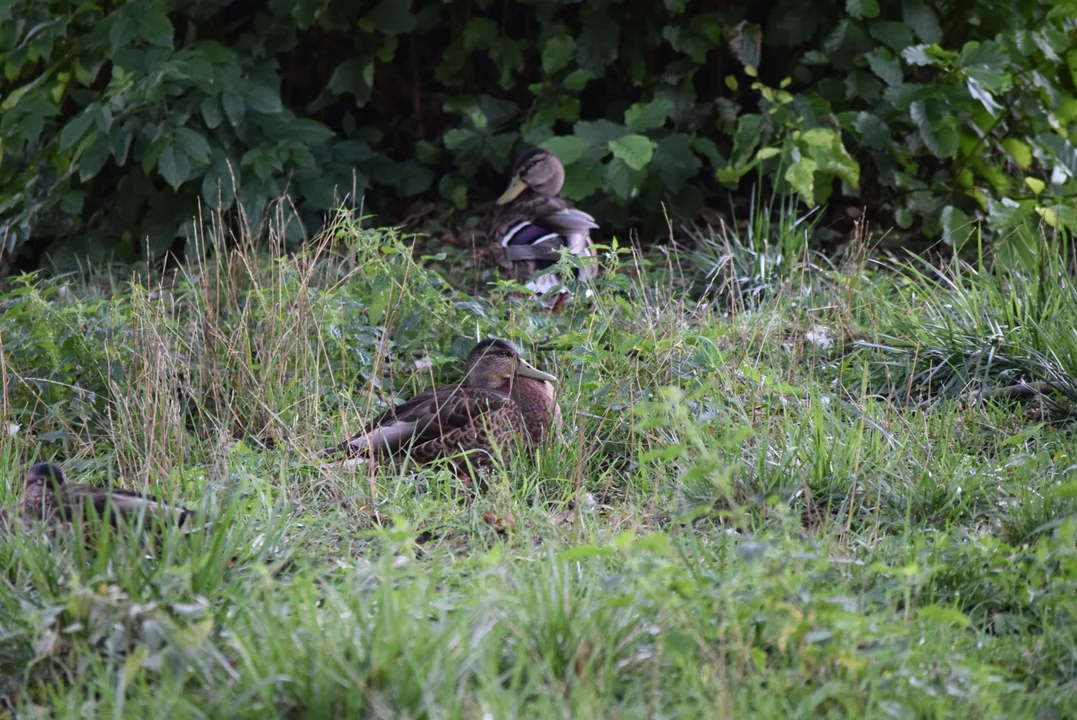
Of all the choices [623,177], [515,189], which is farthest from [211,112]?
[623,177]

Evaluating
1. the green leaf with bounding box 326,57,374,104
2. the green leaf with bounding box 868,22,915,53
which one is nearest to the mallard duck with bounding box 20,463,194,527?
the green leaf with bounding box 326,57,374,104

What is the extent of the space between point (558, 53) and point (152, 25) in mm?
2270

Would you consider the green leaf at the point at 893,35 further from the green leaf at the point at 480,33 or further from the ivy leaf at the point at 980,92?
the green leaf at the point at 480,33

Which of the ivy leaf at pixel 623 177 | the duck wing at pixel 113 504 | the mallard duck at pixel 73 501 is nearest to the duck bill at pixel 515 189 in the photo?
the ivy leaf at pixel 623 177

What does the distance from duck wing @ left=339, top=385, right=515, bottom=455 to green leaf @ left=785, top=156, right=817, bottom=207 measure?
8.80ft

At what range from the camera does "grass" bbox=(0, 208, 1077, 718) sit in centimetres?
246

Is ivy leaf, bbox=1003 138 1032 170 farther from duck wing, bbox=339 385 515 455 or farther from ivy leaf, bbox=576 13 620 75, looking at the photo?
duck wing, bbox=339 385 515 455

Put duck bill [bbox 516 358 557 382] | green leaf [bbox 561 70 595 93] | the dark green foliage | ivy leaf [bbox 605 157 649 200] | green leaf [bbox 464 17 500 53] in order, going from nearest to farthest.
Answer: duck bill [bbox 516 358 557 382], the dark green foliage, ivy leaf [bbox 605 157 649 200], green leaf [bbox 561 70 595 93], green leaf [bbox 464 17 500 53]

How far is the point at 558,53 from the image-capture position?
23.9 ft

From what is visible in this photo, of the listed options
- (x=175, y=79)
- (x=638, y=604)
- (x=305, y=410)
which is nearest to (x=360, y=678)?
(x=638, y=604)

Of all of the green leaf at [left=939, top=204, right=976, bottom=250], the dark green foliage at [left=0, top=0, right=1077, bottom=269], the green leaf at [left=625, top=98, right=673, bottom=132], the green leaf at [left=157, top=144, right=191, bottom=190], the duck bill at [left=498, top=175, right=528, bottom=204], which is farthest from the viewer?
the green leaf at [left=625, top=98, right=673, bottom=132]

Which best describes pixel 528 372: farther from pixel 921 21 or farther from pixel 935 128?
pixel 921 21

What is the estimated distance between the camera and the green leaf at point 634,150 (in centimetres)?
667

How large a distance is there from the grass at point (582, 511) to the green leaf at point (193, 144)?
24.0 inches
